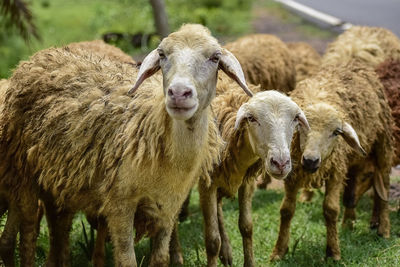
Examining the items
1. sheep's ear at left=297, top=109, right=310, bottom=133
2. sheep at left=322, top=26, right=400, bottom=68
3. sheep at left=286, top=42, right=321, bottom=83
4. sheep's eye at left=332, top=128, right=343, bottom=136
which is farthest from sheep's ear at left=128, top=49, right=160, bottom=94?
sheep at left=286, top=42, right=321, bottom=83

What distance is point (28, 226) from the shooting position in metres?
6.09

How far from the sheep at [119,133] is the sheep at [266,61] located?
3.51 m

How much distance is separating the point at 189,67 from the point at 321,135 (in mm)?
2141

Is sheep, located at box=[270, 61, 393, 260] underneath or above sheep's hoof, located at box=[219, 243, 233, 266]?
above

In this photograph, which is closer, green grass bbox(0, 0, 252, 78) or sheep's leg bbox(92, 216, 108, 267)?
sheep's leg bbox(92, 216, 108, 267)

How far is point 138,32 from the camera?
62.0 ft

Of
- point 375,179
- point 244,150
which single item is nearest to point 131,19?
point 375,179

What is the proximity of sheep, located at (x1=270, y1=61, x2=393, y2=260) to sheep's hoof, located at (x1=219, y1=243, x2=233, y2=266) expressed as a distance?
46cm

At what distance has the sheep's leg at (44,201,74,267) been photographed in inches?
254

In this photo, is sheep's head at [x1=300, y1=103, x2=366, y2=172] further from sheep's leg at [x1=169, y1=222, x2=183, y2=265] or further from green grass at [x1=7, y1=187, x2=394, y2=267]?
sheep's leg at [x1=169, y1=222, x2=183, y2=265]

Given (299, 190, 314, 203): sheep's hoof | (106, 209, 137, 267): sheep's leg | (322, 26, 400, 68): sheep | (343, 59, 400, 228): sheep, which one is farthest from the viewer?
(322, 26, 400, 68): sheep

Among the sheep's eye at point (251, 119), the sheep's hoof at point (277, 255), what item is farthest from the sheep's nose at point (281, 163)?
the sheep's hoof at point (277, 255)

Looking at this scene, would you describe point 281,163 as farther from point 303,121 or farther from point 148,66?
point 148,66

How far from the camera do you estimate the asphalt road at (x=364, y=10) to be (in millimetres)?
18000
